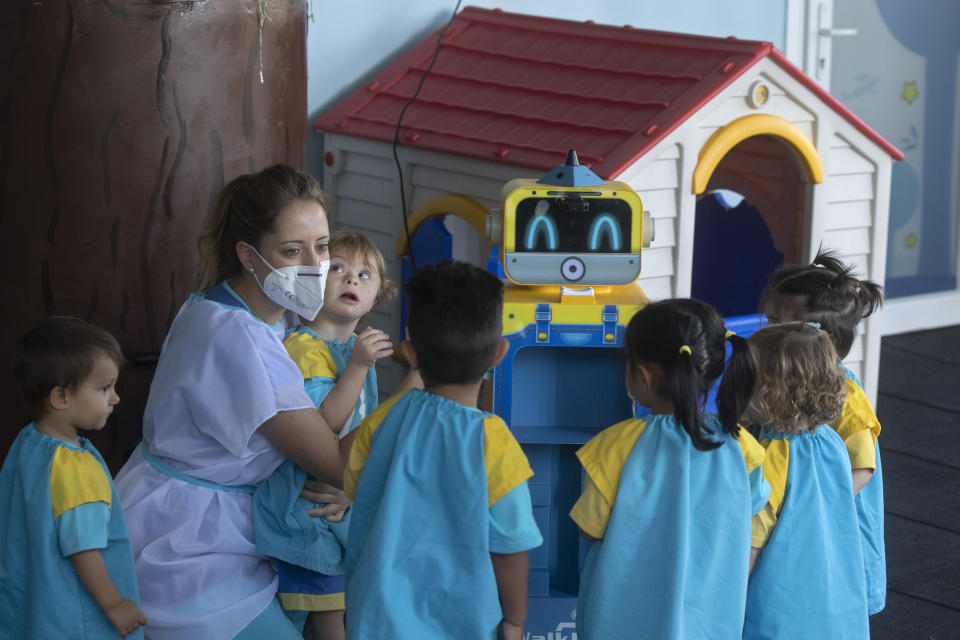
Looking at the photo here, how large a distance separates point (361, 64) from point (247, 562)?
8.55 feet

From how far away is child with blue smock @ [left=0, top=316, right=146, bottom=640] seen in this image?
195 centimetres

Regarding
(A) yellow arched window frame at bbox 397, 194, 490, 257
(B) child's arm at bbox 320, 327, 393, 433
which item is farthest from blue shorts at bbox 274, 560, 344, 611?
(A) yellow arched window frame at bbox 397, 194, 490, 257

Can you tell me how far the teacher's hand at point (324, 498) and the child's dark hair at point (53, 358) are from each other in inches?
18.1

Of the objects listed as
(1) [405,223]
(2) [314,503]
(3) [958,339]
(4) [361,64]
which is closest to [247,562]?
(2) [314,503]

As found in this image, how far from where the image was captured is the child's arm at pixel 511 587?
191 centimetres

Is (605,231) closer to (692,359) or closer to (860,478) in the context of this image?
(692,359)

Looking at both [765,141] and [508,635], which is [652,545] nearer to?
[508,635]

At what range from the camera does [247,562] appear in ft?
7.29

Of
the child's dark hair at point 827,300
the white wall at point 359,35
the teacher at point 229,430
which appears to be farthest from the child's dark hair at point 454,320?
the white wall at point 359,35

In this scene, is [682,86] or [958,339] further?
[958,339]

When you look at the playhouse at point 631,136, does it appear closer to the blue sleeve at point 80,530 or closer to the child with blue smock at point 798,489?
the child with blue smock at point 798,489

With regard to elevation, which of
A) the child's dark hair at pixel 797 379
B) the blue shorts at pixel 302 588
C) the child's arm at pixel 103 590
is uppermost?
the child's dark hair at pixel 797 379

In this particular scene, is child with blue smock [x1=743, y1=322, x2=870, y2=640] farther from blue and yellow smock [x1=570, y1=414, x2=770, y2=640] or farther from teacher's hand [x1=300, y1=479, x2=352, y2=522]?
teacher's hand [x1=300, y1=479, x2=352, y2=522]

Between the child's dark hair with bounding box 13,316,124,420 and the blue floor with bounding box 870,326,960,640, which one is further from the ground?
the child's dark hair with bounding box 13,316,124,420
